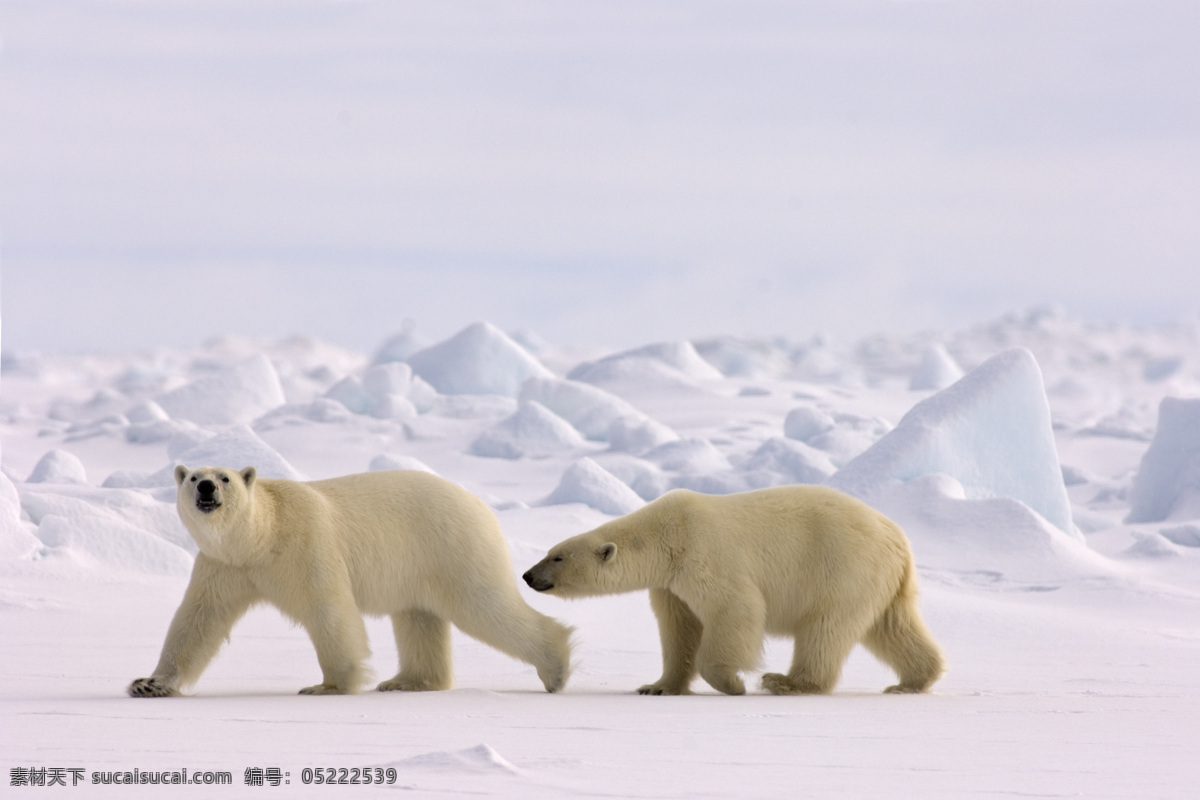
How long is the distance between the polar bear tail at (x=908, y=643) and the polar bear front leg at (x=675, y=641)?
0.79 metres

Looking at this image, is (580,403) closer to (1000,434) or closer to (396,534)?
(1000,434)

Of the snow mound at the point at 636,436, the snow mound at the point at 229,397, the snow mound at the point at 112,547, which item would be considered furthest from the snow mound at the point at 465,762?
the snow mound at the point at 229,397

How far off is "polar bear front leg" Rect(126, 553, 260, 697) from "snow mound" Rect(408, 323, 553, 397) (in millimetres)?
16765

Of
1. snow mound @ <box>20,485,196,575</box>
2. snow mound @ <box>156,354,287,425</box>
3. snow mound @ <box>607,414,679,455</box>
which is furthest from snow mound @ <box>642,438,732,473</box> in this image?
snow mound @ <box>156,354,287,425</box>

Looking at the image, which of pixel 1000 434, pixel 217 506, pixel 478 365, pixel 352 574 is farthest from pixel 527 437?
pixel 217 506

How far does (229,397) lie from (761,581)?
58.6ft

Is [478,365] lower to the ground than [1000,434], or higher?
lower

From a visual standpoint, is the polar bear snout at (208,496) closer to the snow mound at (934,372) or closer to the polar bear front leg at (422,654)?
the polar bear front leg at (422,654)

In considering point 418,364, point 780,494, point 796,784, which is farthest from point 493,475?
point 796,784

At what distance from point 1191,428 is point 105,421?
50.7 ft

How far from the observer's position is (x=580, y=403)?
749 inches

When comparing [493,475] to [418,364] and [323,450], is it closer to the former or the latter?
[323,450]

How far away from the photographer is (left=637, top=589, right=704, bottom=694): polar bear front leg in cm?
578

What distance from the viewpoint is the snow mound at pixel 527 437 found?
17.0 m
